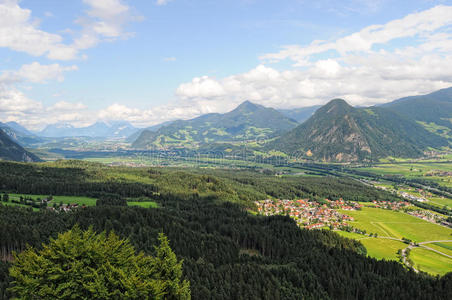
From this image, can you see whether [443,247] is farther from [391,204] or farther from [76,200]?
[76,200]

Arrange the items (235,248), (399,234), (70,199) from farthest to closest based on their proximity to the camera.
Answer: (70,199)
(399,234)
(235,248)

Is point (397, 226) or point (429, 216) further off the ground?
point (429, 216)

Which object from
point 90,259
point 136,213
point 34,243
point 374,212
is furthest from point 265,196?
point 90,259

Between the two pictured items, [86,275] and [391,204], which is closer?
[86,275]

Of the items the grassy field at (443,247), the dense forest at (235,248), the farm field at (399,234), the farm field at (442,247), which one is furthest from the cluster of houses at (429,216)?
the dense forest at (235,248)

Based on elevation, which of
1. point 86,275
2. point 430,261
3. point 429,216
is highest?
point 86,275

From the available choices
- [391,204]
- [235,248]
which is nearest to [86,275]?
[235,248]

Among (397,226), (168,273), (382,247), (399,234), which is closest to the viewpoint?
(168,273)
